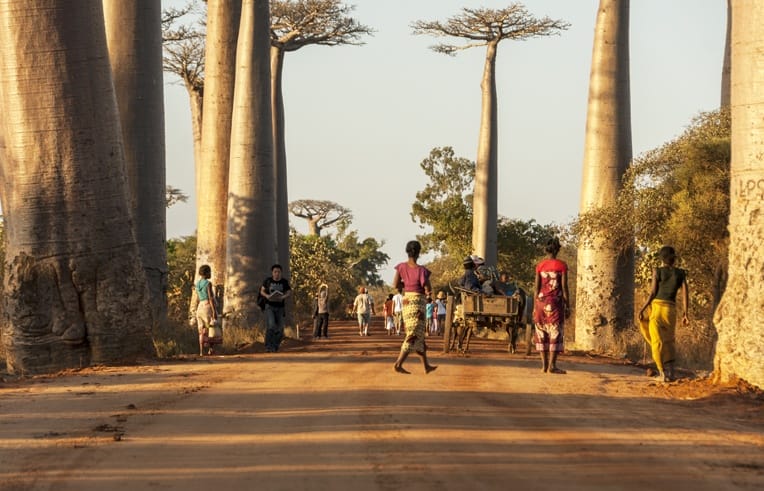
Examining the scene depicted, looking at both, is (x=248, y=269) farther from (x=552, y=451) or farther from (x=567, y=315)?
(x=552, y=451)

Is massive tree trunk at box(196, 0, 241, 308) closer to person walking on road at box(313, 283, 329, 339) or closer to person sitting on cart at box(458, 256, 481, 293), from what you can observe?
person walking on road at box(313, 283, 329, 339)

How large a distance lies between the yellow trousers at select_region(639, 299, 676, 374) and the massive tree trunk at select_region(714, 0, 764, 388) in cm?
91

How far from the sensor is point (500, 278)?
22156mm

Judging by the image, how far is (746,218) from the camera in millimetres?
12680

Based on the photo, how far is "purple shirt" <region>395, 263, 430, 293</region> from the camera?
1377cm

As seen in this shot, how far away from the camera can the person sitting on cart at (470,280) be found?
18.6 metres

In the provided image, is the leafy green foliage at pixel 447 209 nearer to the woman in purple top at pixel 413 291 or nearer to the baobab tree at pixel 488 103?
the baobab tree at pixel 488 103

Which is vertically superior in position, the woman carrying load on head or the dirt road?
the woman carrying load on head

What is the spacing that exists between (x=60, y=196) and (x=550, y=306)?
5828 mm

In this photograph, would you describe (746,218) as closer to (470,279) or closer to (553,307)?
(553,307)

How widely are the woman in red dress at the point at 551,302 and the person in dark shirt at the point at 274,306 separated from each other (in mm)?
5608

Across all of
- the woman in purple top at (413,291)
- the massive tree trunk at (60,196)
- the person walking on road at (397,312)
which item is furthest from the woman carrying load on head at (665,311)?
the person walking on road at (397,312)

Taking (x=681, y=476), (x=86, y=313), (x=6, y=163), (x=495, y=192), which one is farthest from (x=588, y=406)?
(x=495, y=192)

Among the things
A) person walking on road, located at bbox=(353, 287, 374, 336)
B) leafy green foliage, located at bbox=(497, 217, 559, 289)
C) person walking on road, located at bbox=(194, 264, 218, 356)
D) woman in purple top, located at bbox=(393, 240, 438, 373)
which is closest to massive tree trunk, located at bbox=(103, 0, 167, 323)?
person walking on road, located at bbox=(194, 264, 218, 356)
